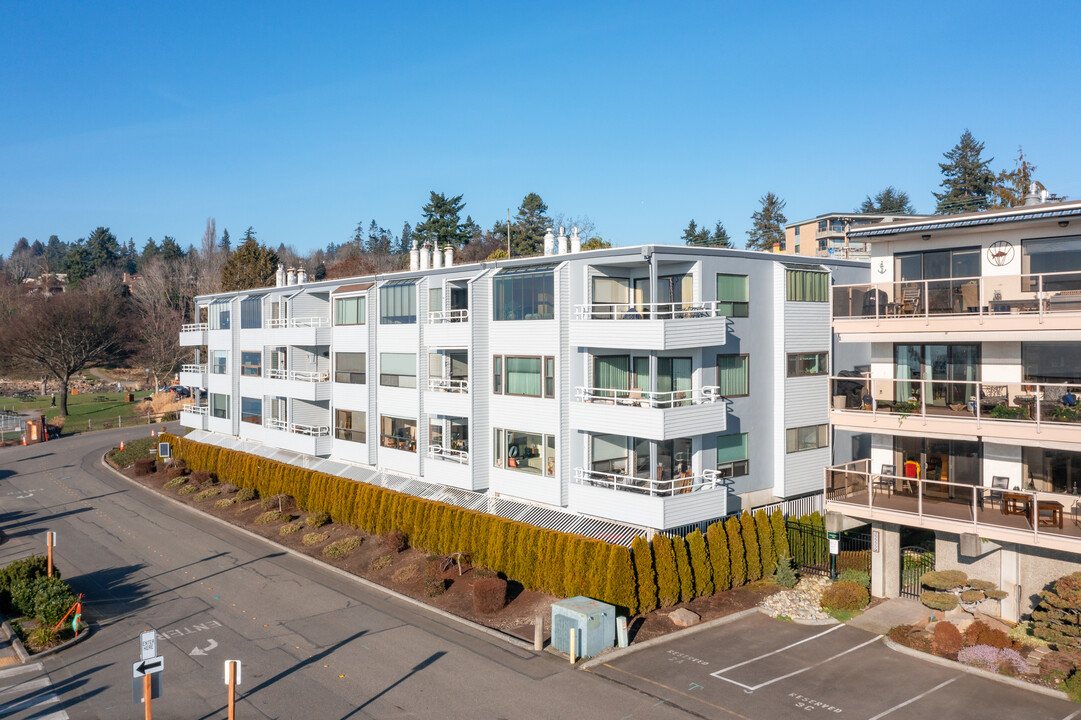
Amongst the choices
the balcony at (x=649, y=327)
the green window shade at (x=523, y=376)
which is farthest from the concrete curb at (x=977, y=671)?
the green window shade at (x=523, y=376)

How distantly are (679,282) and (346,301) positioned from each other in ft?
62.5

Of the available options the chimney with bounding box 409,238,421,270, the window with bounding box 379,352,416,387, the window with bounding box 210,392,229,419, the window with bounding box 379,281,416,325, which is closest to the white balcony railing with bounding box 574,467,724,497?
the window with bounding box 379,352,416,387

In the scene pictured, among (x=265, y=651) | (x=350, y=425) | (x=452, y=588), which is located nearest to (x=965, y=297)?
(x=452, y=588)

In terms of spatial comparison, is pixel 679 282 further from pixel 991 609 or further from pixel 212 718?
pixel 212 718

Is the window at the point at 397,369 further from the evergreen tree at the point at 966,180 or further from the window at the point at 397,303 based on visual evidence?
the evergreen tree at the point at 966,180

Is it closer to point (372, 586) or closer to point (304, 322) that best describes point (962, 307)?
point (372, 586)

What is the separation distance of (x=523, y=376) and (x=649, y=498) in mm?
7283

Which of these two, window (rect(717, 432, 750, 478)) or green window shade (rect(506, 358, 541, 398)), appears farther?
green window shade (rect(506, 358, 541, 398))

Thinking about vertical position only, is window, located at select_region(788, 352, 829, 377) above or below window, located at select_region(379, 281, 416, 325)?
below

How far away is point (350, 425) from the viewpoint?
3941 centimetres

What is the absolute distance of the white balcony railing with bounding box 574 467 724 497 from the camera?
84.8ft

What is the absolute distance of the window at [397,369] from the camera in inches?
1388

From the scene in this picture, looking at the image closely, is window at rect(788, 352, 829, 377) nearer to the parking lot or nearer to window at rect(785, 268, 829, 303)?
window at rect(785, 268, 829, 303)

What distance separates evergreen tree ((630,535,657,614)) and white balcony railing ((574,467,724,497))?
2.08 metres
